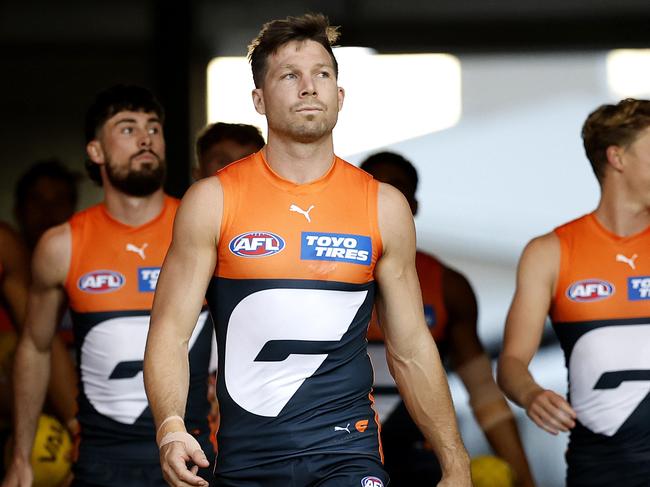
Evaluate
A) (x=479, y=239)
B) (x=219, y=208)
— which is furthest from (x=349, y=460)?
(x=479, y=239)

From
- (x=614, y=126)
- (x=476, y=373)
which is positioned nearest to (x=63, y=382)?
(x=476, y=373)

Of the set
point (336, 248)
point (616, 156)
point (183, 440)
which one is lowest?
point (183, 440)

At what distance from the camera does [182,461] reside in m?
3.10

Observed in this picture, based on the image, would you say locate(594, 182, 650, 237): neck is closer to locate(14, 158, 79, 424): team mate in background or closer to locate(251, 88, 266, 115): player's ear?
locate(251, 88, 266, 115): player's ear

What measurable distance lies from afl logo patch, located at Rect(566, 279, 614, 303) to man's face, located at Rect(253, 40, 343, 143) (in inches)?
47.3

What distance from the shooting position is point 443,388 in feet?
11.8

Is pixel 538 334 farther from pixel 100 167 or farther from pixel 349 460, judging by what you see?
pixel 100 167

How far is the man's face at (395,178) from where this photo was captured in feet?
18.1

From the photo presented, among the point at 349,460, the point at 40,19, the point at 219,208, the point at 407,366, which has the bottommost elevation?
the point at 349,460

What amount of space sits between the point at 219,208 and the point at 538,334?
1372 millimetres

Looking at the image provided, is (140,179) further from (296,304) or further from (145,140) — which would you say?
(296,304)

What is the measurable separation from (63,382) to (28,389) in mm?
630

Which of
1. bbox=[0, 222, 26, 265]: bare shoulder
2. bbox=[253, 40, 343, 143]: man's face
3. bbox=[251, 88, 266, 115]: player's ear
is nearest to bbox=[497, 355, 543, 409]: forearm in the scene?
bbox=[253, 40, 343, 143]: man's face

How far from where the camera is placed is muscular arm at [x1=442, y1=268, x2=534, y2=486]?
5734 mm
